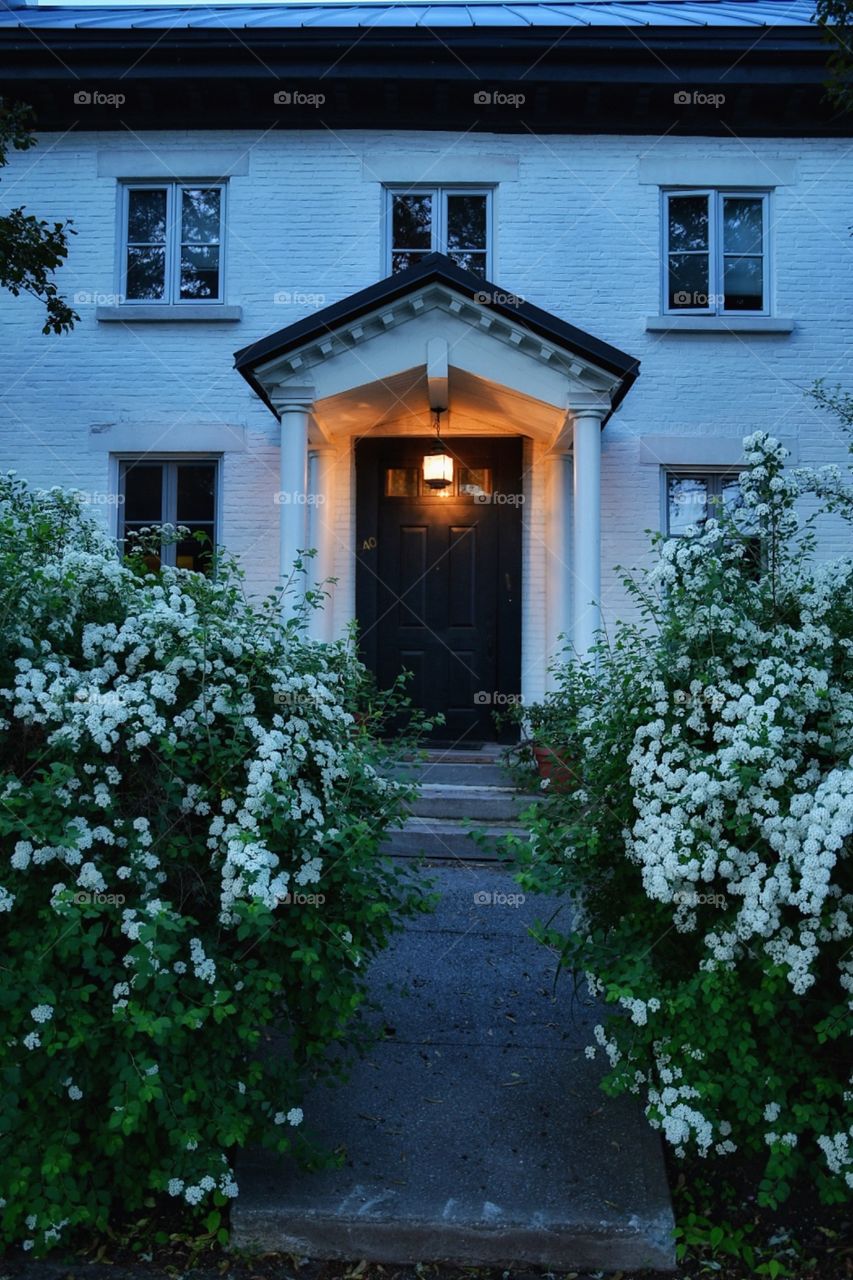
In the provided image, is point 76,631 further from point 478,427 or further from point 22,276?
point 478,427

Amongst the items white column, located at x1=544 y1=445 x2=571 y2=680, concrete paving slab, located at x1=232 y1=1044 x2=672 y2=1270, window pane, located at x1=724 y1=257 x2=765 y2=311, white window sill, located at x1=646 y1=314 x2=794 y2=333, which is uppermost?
window pane, located at x1=724 y1=257 x2=765 y2=311

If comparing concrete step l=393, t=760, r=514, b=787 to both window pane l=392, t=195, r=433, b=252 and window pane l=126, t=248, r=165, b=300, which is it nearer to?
window pane l=392, t=195, r=433, b=252

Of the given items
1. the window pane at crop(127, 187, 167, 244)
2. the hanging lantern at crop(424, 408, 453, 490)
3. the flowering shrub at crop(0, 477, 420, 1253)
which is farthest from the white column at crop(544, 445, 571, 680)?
the flowering shrub at crop(0, 477, 420, 1253)

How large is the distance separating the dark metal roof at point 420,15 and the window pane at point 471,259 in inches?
77.2

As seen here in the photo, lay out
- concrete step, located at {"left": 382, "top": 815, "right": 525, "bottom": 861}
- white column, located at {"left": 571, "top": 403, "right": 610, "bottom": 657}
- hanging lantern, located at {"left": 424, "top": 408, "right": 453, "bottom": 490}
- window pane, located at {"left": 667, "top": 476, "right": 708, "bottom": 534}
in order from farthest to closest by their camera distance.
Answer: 1. window pane, located at {"left": 667, "top": 476, "right": 708, "bottom": 534}
2. hanging lantern, located at {"left": 424, "top": 408, "right": 453, "bottom": 490}
3. white column, located at {"left": 571, "top": 403, "right": 610, "bottom": 657}
4. concrete step, located at {"left": 382, "top": 815, "right": 525, "bottom": 861}

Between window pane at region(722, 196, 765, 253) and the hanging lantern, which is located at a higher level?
window pane at region(722, 196, 765, 253)

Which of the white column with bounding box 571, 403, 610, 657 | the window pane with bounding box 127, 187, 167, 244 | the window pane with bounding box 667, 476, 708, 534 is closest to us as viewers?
the white column with bounding box 571, 403, 610, 657

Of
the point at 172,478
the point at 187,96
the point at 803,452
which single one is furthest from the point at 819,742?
the point at 187,96

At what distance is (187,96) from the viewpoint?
955 centimetres

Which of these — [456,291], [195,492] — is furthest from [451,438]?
[195,492]

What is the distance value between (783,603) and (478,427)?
6.53 m

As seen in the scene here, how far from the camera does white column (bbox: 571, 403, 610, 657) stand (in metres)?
8.01

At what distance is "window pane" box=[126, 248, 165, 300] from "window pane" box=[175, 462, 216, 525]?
1.75m

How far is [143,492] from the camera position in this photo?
963 cm
